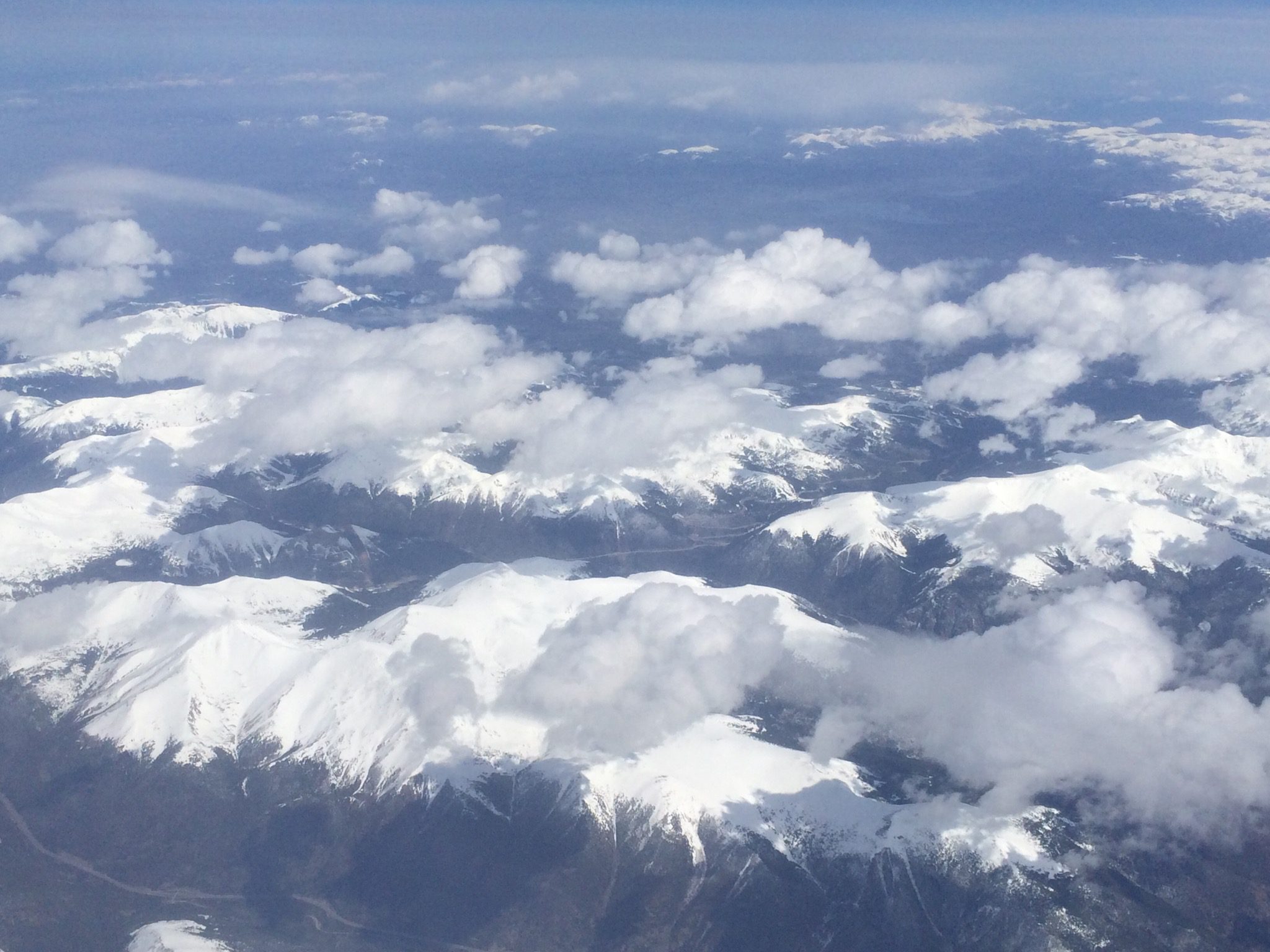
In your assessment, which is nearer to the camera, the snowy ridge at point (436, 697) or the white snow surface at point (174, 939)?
the white snow surface at point (174, 939)

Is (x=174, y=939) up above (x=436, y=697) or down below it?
Answer: below

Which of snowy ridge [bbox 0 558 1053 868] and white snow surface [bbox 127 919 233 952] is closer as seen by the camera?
white snow surface [bbox 127 919 233 952]

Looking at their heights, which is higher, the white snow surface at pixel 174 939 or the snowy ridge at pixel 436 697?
the snowy ridge at pixel 436 697

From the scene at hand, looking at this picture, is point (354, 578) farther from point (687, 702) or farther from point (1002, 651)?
point (1002, 651)

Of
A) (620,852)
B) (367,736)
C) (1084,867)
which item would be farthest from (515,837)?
(1084,867)

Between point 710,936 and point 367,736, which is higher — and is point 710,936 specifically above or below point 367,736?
below

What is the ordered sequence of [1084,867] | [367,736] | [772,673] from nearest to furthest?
[1084,867]
[367,736]
[772,673]

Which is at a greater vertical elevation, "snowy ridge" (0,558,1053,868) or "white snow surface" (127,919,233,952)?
"snowy ridge" (0,558,1053,868)

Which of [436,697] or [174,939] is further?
[436,697]
